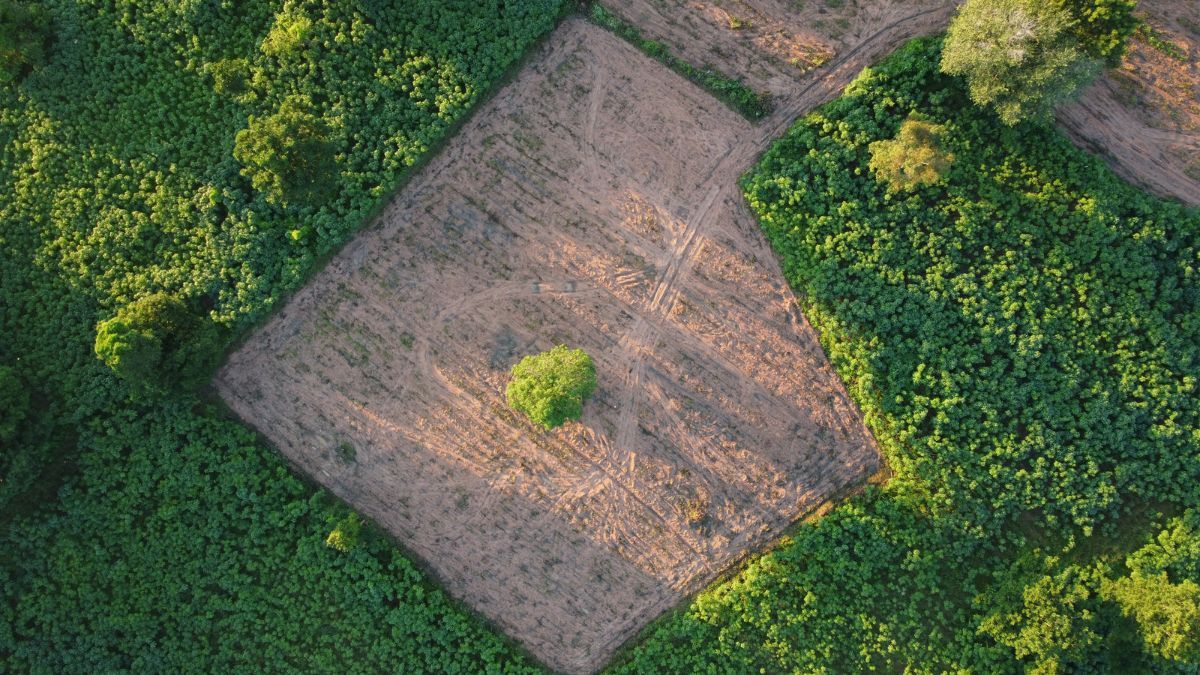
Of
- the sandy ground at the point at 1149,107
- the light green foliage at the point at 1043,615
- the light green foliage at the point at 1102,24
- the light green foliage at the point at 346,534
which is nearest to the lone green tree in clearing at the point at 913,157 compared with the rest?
the light green foliage at the point at 1102,24

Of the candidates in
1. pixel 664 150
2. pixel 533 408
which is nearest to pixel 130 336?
pixel 533 408

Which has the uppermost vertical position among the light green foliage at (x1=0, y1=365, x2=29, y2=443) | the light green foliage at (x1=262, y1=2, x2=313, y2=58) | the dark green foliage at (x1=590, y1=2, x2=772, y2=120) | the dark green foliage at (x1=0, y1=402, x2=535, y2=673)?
the dark green foliage at (x1=590, y1=2, x2=772, y2=120)

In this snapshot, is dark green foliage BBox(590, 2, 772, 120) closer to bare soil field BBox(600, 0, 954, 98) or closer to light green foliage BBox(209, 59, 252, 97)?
bare soil field BBox(600, 0, 954, 98)

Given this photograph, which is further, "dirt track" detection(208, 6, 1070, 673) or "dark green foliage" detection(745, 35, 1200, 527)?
"dirt track" detection(208, 6, 1070, 673)

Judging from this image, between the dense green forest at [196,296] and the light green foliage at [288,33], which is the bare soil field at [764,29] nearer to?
the dense green forest at [196,296]

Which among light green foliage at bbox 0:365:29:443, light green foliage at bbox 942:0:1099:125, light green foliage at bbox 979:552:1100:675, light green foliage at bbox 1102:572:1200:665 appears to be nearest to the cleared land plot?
light green foliage at bbox 942:0:1099:125

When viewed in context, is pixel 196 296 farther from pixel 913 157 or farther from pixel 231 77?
pixel 913 157
